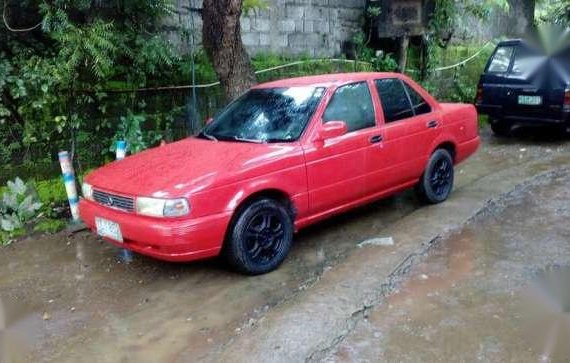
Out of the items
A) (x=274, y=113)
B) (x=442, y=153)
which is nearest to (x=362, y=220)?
(x=442, y=153)

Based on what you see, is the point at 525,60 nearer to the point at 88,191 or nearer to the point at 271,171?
the point at 271,171

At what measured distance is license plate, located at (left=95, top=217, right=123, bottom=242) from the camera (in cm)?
401

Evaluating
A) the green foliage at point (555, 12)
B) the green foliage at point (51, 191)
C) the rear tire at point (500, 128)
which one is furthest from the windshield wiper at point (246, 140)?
the green foliage at point (555, 12)

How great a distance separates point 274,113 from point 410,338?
92.4 inches

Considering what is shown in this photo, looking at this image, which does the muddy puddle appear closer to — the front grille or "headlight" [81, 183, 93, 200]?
the front grille

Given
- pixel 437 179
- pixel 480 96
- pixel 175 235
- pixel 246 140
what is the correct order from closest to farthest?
1. pixel 175 235
2. pixel 246 140
3. pixel 437 179
4. pixel 480 96

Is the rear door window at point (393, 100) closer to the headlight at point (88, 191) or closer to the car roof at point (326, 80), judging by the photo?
the car roof at point (326, 80)

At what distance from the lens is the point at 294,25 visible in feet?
29.7

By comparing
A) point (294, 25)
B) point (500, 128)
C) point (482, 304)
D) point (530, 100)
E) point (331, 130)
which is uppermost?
point (294, 25)

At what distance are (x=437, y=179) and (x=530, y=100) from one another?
3715mm

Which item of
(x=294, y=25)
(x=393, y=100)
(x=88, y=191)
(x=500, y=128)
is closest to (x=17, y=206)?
(x=88, y=191)

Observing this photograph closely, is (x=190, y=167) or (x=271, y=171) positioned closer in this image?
(x=190, y=167)

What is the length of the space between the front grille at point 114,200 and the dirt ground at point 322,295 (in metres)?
0.67

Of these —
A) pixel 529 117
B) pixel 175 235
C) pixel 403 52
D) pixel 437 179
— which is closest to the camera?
pixel 175 235
